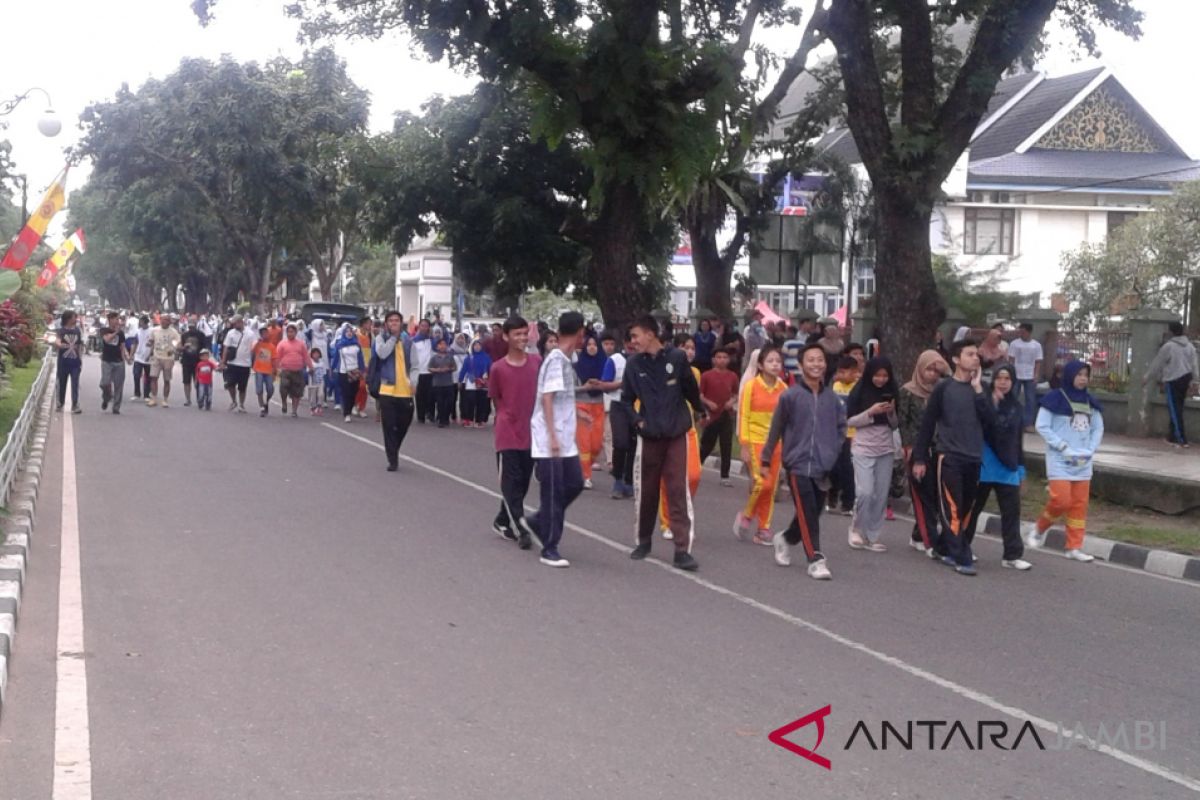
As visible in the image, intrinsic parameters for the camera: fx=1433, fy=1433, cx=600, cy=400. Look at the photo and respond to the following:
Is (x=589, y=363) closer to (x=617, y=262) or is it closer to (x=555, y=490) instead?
(x=555, y=490)

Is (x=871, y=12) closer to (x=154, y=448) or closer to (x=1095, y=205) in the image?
(x=154, y=448)

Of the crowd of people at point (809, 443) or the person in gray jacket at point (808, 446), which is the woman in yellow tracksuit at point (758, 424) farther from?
the person in gray jacket at point (808, 446)

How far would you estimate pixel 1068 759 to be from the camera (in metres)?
5.85

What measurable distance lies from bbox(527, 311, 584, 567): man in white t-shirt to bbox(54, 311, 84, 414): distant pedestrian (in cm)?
1396

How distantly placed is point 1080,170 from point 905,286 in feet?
108

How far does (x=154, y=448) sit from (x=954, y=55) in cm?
1566

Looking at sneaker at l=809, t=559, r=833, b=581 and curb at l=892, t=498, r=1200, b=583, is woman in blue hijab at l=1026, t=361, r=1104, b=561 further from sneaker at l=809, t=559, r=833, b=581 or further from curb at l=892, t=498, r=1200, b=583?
sneaker at l=809, t=559, r=833, b=581

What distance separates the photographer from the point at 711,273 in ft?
88.9

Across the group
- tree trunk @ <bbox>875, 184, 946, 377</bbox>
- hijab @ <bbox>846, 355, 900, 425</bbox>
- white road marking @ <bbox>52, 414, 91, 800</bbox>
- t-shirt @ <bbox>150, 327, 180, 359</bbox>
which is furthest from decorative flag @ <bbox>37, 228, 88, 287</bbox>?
hijab @ <bbox>846, 355, 900, 425</bbox>

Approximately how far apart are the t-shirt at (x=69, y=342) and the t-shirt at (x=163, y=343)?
2.58 meters

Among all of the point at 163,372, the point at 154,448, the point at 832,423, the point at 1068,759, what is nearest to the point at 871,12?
the point at 832,423

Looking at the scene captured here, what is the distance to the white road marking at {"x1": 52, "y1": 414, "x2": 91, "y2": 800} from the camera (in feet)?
17.5

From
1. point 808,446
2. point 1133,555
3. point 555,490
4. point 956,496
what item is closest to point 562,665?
point 555,490

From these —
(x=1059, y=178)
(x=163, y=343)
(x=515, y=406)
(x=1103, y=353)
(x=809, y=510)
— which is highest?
(x=1059, y=178)
